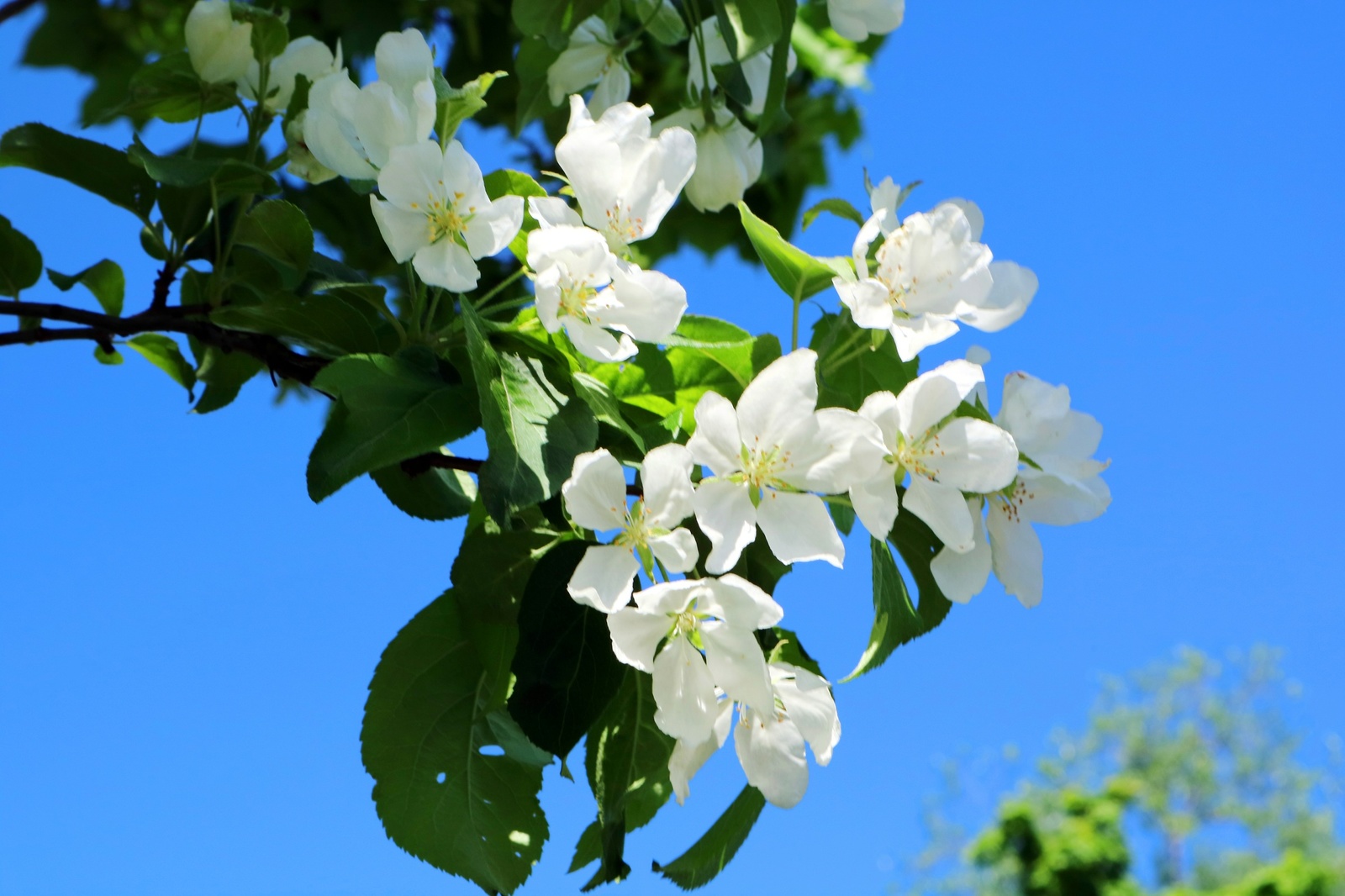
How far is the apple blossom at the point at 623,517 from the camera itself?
78 centimetres

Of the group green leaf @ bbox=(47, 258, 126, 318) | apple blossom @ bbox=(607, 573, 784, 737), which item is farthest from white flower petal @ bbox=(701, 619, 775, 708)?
green leaf @ bbox=(47, 258, 126, 318)

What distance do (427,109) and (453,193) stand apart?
75 millimetres

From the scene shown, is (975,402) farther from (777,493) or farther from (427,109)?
(427,109)

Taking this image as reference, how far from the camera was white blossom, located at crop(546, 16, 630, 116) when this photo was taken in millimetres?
1399

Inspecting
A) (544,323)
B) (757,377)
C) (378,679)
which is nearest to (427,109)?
(544,323)

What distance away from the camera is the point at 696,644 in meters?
0.82

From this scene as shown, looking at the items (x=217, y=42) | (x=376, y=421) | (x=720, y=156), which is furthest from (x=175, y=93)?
(x=376, y=421)

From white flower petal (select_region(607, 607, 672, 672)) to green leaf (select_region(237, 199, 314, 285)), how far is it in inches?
17.9

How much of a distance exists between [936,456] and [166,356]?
0.95m

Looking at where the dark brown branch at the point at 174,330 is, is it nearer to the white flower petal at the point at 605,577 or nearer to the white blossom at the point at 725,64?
the white flower petal at the point at 605,577

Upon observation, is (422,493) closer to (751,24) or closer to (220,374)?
(220,374)

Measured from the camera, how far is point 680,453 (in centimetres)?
79

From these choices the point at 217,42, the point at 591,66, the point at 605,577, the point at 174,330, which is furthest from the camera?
the point at 591,66

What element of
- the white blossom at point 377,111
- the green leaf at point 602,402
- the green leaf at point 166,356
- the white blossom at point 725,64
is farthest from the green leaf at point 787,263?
the green leaf at point 166,356
